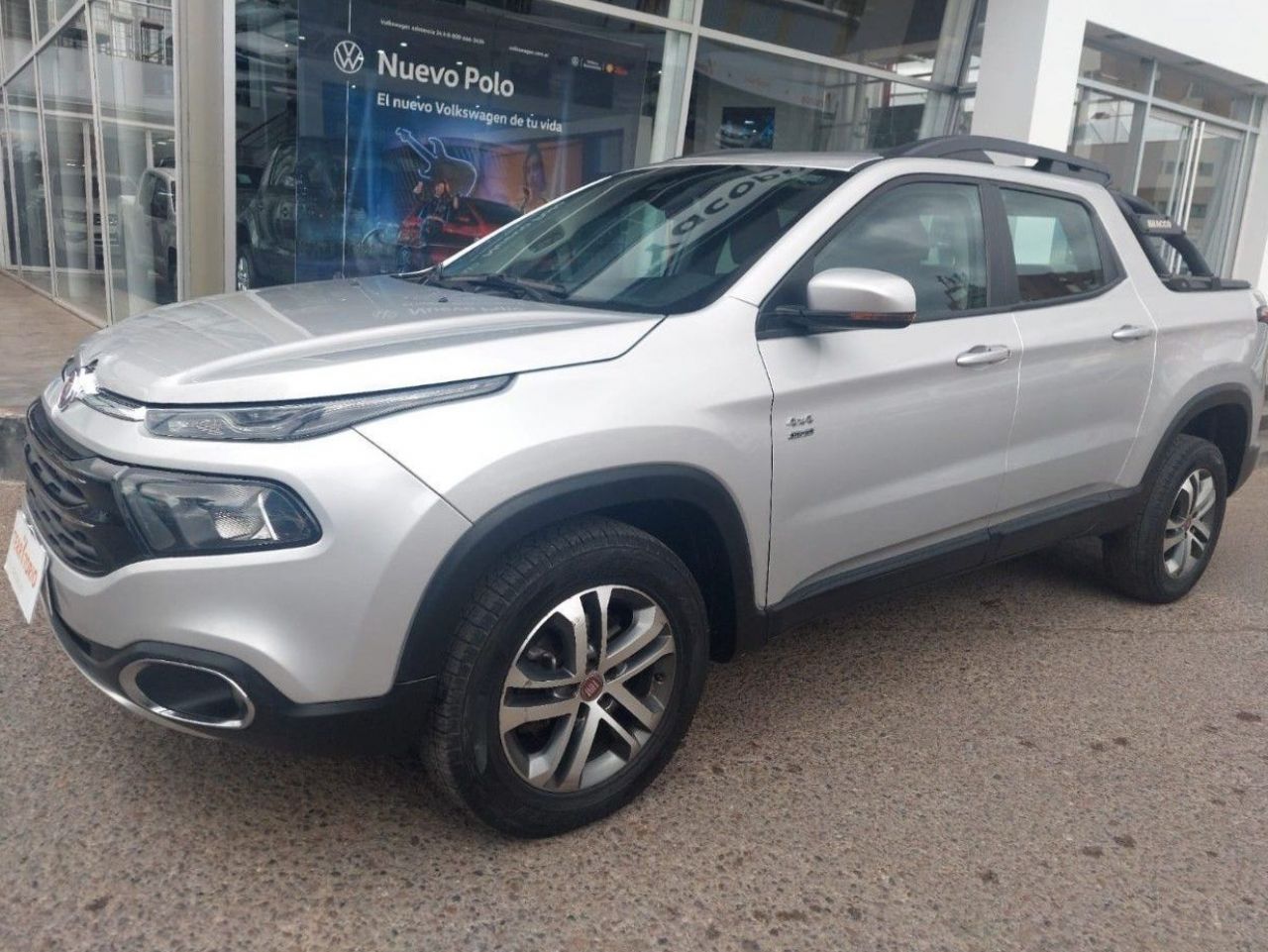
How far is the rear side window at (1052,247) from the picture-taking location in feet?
11.7

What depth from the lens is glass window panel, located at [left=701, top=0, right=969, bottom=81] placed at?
8595 mm

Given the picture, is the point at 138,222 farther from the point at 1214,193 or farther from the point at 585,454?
the point at 1214,193

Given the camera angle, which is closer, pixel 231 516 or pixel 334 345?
pixel 231 516

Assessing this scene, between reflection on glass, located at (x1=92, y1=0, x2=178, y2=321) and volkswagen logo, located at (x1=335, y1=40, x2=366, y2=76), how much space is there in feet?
3.11

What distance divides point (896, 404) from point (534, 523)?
119 centimetres

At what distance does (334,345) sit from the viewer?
7.82 ft

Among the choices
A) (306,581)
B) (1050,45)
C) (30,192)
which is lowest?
(306,581)

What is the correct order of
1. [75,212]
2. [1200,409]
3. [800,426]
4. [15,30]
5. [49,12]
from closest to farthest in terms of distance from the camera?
[800,426]
[1200,409]
[75,212]
[49,12]
[15,30]

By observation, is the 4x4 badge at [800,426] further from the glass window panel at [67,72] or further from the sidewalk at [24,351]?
the glass window panel at [67,72]

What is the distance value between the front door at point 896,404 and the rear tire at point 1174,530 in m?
1.07

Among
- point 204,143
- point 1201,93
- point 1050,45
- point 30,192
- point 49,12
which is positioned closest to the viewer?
point 204,143

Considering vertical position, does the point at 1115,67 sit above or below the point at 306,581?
above

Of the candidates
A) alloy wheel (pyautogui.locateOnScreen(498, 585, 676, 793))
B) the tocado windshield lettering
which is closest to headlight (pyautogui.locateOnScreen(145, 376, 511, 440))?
alloy wheel (pyautogui.locateOnScreen(498, 585, 676, 793))

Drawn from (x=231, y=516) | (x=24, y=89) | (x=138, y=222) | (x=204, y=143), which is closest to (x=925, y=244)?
(x=231, y=516)
